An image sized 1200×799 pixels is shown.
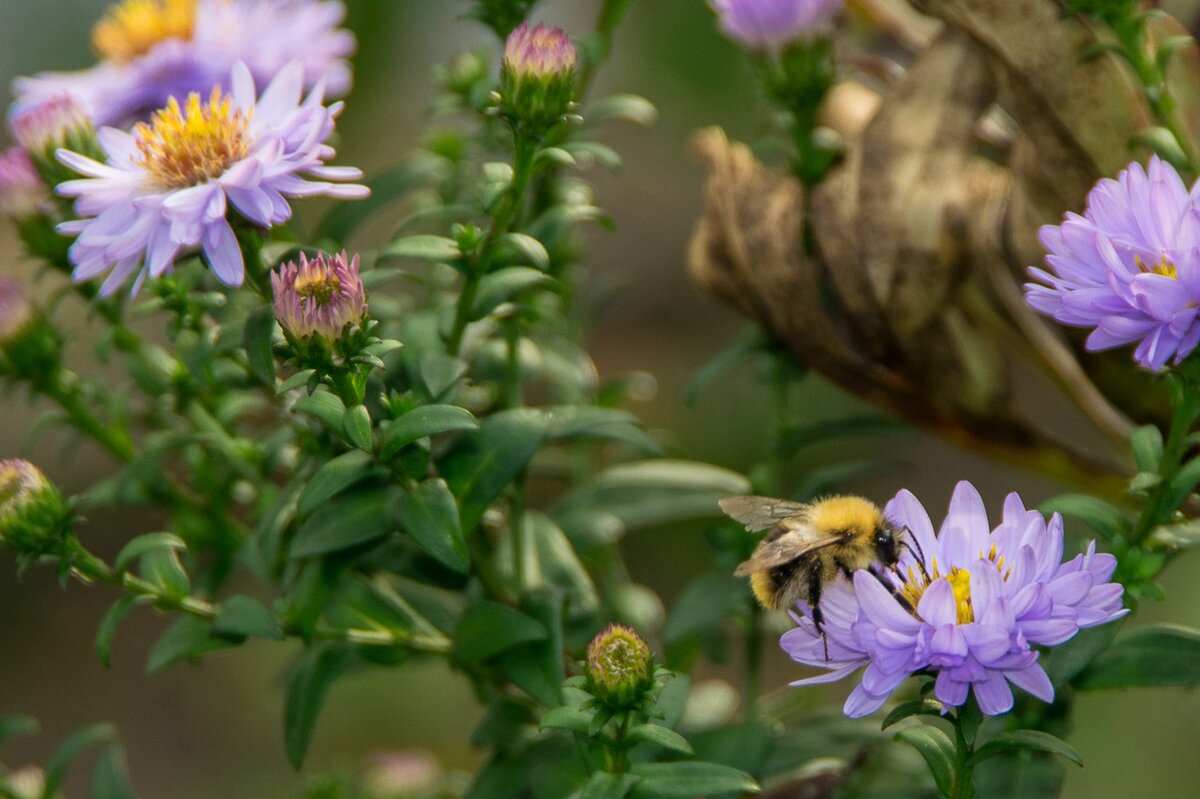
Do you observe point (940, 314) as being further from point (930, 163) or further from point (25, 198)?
point (25, 198)

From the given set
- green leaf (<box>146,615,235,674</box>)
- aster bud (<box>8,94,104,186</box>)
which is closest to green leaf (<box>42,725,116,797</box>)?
green leaf (<box>146,615,235,674</box>)

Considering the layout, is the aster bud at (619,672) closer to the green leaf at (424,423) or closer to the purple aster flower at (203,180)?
the green leaf at (424,423)

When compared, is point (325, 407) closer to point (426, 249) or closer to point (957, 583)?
point (426, 249)

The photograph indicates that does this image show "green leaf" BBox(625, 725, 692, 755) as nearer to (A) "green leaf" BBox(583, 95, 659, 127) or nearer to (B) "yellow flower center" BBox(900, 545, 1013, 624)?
(B) "yellow flower center" BBox(900, 545, 1013, 624)

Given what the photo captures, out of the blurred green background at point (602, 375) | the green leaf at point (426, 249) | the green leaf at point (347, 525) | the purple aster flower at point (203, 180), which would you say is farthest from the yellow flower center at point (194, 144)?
the blurred green background at point (602, 375)

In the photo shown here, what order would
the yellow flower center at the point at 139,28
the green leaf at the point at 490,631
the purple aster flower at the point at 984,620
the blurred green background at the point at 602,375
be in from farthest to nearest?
the blurred green background at the point at 602,375 → the yellow flower center at the point at 139,28 → the green leaf at the point at 490,631 → the purple aster flower at the point at 984,620

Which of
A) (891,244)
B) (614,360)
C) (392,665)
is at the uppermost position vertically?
(891,244)

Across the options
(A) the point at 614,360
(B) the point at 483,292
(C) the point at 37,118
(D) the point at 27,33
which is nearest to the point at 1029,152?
(B) the point at 483,292
